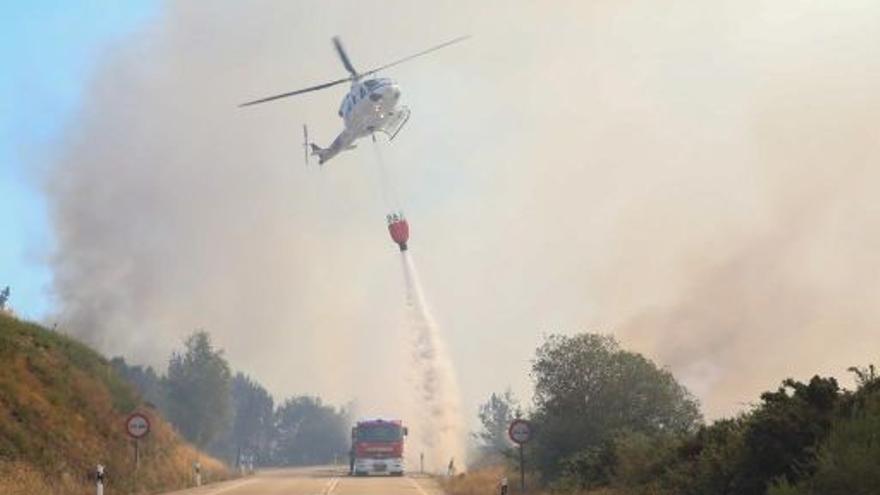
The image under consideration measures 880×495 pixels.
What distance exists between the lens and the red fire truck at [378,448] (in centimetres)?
6225

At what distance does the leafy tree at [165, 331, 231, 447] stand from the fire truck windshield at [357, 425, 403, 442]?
224ft

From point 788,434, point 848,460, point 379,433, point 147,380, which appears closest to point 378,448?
point 379,433

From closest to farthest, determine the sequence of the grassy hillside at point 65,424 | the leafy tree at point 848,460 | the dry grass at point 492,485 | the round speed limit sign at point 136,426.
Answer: the leafy tree at point 848,460 < the round speed limit sign at point 136,426 < the grassy hillside at point 65,424 < the dry grass at point 492,485

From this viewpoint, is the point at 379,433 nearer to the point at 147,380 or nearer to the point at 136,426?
the point at 136,426

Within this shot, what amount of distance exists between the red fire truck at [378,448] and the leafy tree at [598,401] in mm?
26929

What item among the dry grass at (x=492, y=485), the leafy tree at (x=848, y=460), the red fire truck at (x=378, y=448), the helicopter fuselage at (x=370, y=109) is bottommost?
the leafy tree at (x=848, y=460)

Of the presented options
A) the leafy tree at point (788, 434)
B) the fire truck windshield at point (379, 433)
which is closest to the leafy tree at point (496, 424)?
the fire truck windshield at point (379, 433)

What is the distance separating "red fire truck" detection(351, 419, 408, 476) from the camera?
6225 centimetres

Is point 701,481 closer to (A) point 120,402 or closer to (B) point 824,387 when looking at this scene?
(B) point 824,387

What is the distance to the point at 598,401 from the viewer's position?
35.6 metres

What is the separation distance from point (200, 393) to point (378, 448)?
69.7 metres

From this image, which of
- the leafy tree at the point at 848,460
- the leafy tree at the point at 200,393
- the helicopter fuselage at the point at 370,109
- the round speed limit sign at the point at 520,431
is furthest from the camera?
the leafy tree at the point at 200,393

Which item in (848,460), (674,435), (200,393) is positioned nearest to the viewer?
(848,460)

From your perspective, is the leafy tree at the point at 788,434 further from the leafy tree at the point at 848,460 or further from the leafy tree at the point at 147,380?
the leafy tree at the point at 147,380
